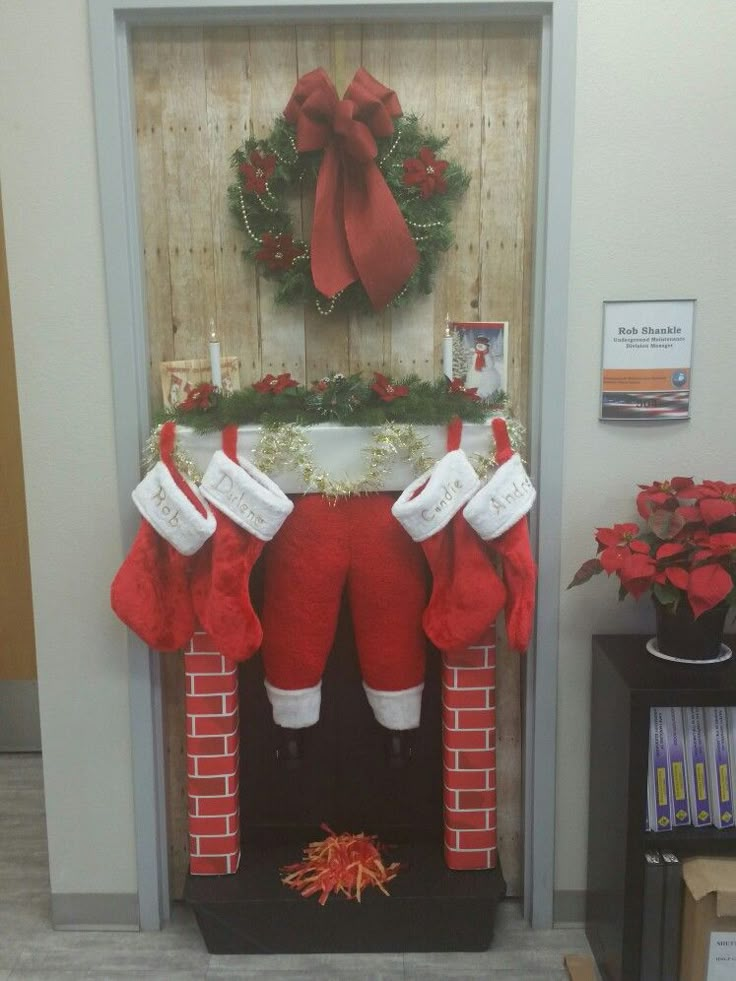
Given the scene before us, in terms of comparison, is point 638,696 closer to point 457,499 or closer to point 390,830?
point 457,499

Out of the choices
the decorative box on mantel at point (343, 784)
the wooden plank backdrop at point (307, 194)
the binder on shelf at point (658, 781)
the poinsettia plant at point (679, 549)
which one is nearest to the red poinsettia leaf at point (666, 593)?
the poinsettia plant at point (679, 549)

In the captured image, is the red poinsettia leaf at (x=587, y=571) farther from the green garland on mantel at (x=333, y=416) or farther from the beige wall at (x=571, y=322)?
the green garland on mantel at (x=333, y=416)

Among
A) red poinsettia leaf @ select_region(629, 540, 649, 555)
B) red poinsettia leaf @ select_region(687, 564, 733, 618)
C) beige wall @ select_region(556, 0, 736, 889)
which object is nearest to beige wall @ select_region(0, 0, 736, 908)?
beige wall @ select_region(556, 0, 736, 889)

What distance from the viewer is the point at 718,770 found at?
181 centimetres

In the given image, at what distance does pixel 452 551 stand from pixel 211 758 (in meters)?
0.73

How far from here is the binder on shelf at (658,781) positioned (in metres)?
1.79

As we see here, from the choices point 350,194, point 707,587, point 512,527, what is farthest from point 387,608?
point 350,194

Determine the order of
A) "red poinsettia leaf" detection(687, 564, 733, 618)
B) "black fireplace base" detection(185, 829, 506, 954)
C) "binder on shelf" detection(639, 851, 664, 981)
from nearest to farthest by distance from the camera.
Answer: "red poinsettia leaf" detection(687, 564, 733, 618) → "binder on shelf" detection(639, 851, 664, 981) → "black fireplace base" detection(185, 829, 506, 954)

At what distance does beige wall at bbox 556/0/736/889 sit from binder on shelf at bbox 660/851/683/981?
0.34 metres

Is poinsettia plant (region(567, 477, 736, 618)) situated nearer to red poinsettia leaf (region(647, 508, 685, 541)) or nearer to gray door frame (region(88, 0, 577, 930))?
red poinsettia leaf (region(647, 508, 685, 541))

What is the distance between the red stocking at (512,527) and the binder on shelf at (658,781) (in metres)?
0.31

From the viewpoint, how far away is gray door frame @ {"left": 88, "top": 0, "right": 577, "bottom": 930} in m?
1.79

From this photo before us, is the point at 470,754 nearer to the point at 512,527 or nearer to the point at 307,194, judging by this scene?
the point at 512,527

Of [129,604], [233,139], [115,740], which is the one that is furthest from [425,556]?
[233,139]
